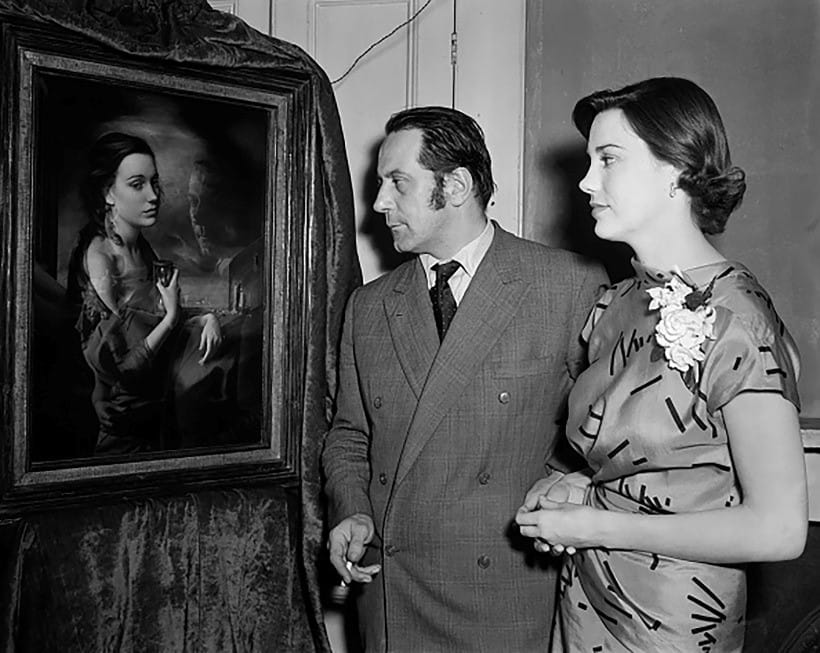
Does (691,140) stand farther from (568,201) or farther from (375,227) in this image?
(375,227)

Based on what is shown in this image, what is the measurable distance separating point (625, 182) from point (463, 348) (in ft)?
2.45

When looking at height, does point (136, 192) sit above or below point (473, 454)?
above

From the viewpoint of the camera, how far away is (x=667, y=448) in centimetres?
190

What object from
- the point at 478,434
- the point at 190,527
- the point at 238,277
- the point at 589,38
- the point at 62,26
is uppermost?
the point at 589,38

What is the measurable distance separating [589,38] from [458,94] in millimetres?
453

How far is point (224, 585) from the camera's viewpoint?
287 cm

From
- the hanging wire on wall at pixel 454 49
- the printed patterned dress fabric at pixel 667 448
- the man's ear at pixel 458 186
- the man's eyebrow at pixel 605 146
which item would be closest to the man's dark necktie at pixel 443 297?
the man's ear at pixel 458 186

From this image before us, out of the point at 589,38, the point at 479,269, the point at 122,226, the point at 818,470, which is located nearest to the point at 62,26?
the point at 122,226

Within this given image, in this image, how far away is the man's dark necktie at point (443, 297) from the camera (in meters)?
2.72

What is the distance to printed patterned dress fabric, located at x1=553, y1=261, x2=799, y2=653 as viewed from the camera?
6.07 ft

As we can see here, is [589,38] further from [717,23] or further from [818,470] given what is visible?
[818,470]

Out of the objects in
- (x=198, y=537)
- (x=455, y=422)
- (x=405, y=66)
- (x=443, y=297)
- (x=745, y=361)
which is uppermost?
(x=405, y=66)

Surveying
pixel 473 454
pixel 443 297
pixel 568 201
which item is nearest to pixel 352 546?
pixel 473 454

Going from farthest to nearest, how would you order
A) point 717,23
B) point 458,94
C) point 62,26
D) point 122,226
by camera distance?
point 458,94 → point 717,23 → point 122,226 → point 62,26
